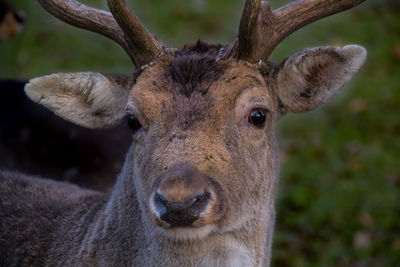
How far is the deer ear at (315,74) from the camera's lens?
13.1ft

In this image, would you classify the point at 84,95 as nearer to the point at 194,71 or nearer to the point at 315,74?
the point at 194,71

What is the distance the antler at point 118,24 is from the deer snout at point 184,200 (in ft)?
3.19

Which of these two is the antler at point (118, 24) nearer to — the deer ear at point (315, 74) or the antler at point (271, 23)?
the antler at point (271, 23)

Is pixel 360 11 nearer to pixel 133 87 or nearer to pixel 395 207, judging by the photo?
pixel 395 207

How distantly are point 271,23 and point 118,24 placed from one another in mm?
917

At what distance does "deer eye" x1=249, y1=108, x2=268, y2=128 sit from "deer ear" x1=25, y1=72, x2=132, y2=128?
0.84m

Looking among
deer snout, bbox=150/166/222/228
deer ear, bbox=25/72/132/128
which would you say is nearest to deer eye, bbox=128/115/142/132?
deer ear, bbox=25/72/132/128

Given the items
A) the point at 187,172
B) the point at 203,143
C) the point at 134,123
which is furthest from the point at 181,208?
the point at 134,123

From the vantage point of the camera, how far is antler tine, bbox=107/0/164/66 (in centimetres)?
383

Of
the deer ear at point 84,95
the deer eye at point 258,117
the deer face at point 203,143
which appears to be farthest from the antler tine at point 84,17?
the deer eye at point 258,117

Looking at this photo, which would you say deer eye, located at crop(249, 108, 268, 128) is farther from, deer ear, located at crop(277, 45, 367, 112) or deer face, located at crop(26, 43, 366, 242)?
deer ear, located at crop(277, 45, 367, 112)

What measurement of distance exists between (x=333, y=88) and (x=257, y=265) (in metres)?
1.19

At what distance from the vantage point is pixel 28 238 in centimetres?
419

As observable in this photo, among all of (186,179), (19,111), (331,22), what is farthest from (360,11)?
(186,179)
